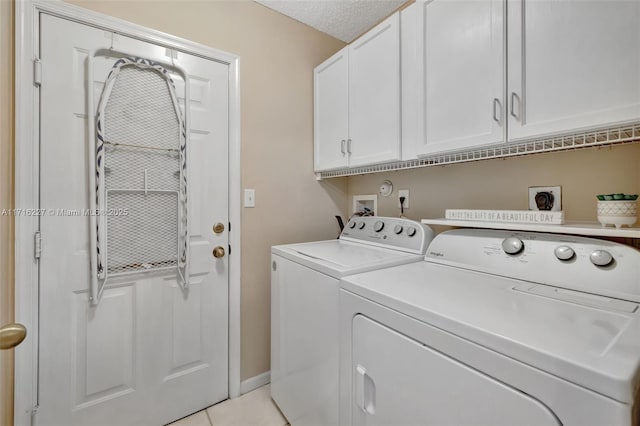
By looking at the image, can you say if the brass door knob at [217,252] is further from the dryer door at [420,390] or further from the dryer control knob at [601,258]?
the dryer control knob at [601,258]

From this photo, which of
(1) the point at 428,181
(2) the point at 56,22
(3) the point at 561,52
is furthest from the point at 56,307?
(3) the point at 561,52

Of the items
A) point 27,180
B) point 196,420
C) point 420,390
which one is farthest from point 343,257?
point 27,180

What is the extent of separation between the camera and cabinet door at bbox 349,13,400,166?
1.47 m

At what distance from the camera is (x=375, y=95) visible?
1.57 meters

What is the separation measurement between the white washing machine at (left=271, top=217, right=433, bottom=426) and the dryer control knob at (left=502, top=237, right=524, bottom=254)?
37cm

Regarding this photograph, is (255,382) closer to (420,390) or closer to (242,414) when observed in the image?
(242,414)

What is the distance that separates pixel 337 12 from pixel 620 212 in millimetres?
1900

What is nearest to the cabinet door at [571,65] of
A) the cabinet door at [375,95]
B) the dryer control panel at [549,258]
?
the dryer control panel at [549,258]

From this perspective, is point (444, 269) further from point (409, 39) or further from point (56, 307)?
point (56, 307)

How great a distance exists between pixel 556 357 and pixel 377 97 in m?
1.38

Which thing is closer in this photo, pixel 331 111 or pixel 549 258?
pixel 549 258

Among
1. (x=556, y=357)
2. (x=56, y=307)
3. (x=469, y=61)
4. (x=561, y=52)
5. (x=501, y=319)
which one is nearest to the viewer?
(x=556, y=357)

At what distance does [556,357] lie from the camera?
21.8 inches

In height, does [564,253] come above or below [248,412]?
above
